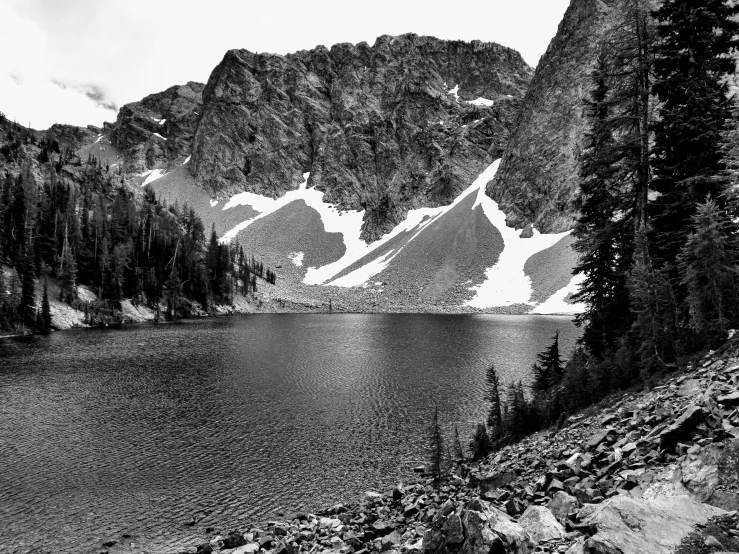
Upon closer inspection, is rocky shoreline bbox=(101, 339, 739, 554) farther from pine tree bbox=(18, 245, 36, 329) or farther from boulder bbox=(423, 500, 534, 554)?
pine tree bbox=(18, 245, 36, 329)

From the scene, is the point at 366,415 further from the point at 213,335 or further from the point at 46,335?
the point at 46,335

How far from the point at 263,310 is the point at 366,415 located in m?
115

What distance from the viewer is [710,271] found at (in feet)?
60.0

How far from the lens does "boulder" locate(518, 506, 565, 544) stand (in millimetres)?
6762

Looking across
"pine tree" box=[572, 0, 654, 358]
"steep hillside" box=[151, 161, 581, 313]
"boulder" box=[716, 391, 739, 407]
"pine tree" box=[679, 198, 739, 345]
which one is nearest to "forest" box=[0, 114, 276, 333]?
"steep hillside" box=[151, 161, 581, 313]

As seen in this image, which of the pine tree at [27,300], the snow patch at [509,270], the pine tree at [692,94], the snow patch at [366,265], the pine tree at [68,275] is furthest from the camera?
the snow patch at [366,265]

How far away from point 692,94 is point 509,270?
133528 millimetres

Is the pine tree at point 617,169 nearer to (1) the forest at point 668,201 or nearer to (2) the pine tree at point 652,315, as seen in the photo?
(1) the forest at point 668,201

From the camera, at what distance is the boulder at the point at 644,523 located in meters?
5.38

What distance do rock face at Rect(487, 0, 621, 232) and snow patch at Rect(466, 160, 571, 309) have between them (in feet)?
16.0

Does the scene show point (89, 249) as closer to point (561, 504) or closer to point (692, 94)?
point (692, 94)

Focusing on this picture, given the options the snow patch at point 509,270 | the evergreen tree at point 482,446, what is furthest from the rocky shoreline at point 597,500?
the snow patch at point 509,270

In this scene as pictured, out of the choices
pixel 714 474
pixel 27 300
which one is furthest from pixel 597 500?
pixel 27 300

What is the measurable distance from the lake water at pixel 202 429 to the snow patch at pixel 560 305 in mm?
66254
